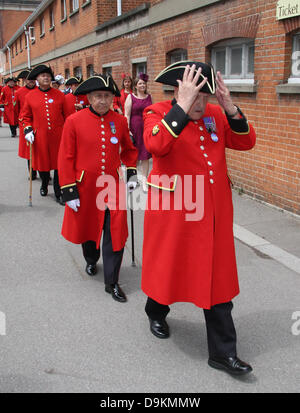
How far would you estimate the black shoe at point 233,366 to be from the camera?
9.92 feet

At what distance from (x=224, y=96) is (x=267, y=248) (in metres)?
2.96

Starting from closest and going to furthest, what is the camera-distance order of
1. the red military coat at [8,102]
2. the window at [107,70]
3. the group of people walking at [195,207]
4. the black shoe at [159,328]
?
the group of people walking at [195,207]
the black shoe at [159,328]
the window at [107,70]
the red military coat at [8,102]

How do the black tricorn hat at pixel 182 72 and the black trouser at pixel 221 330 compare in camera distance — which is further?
the black trouser at pixel 221 330

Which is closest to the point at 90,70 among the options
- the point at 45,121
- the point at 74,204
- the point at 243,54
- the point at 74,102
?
the point at 74,102

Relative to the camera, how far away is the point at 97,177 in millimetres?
4348

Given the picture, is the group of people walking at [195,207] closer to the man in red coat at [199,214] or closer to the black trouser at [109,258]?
the man in red coat at [199,214]

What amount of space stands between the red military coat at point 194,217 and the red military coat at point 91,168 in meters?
1.21

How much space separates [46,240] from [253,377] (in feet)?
11.7

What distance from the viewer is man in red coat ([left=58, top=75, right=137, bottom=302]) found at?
13.9 feet

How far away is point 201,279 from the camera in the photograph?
119 inches

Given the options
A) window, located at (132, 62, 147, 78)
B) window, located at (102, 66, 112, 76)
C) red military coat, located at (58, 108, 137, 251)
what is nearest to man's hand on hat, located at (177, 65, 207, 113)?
red military coat, located at (58, 108, 137, 251)

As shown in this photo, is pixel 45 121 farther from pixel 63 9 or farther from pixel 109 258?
pixel 63 9

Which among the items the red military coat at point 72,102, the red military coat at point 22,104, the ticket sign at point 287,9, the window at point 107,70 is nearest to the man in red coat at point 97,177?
the ticket sign at point 287,9

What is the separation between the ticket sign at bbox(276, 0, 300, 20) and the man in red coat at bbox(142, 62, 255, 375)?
12.3 feet
